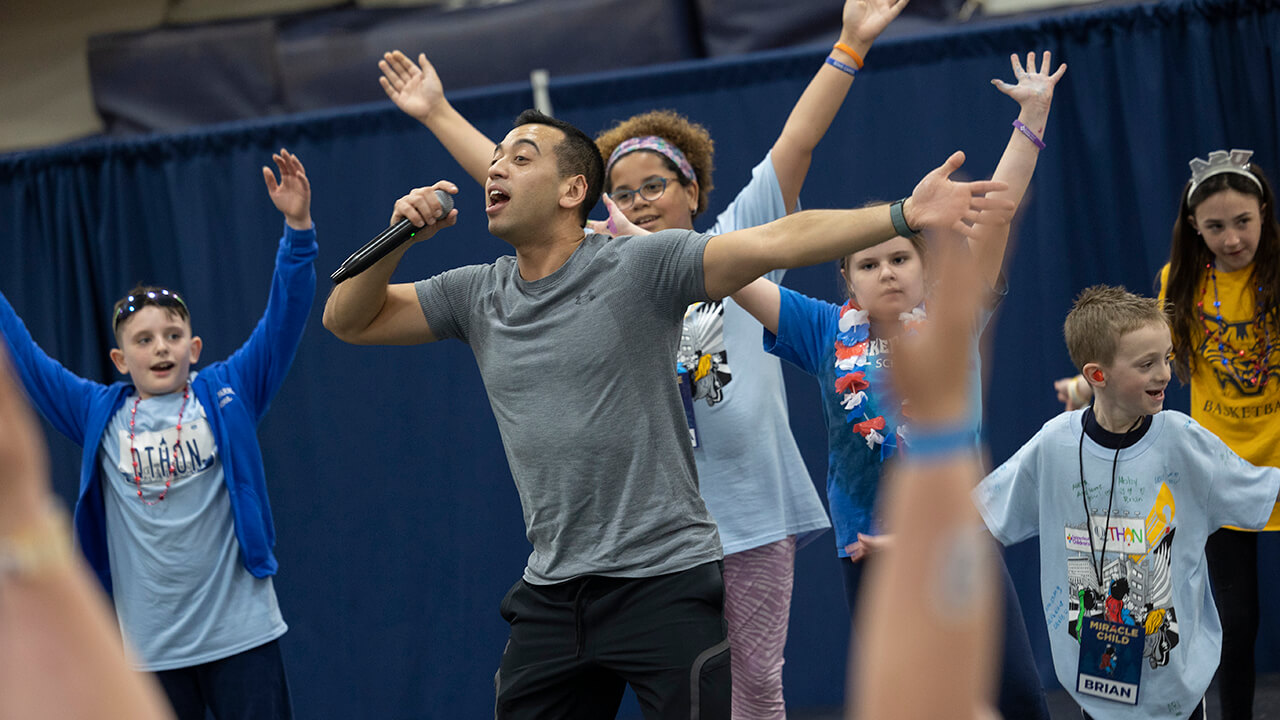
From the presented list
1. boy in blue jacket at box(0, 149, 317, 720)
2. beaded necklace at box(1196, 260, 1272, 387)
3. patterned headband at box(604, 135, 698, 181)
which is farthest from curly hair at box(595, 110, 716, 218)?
beaded necklace at box(1196, 260, 1272, 387)

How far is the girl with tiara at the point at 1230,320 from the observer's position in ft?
8.99

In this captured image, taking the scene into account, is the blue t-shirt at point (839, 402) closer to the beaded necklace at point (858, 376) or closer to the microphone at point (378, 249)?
the beaded necklace at point (858, 376)

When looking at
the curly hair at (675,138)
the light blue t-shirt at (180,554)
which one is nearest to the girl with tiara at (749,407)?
the curly hair at (675,138)

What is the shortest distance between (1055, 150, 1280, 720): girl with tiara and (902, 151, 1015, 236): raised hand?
1304 millimetres

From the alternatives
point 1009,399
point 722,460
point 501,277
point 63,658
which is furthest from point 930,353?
point 1009,399

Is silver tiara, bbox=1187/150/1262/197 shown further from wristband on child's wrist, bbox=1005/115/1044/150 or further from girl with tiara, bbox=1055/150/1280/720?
wristband on child's wrist, bbox=1005/115/1044/150

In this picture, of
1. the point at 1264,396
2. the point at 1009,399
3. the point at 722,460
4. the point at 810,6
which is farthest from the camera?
the point at 810,6

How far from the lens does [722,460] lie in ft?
8.38

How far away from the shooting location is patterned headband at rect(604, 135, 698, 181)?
8.82 ft

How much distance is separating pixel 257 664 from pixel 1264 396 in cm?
258

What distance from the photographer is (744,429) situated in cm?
254

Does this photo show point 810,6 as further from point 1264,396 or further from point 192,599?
point 192,599

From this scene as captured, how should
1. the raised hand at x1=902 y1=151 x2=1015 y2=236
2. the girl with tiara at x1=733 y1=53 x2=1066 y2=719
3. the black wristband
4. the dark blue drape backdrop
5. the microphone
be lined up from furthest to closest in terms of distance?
1. the dark blue drape backdrop
2. the girl with tiara at x1=733 y1=53 x2=1066 y2=719
3. the microphone
4. the black wristband
5. the raised hand at x1=902 y1=151 x2=1015 y2=236

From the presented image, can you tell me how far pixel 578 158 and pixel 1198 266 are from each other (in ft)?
5.88
